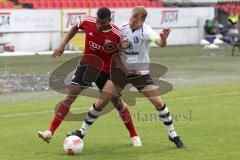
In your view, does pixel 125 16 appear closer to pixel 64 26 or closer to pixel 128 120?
pixel 64 26

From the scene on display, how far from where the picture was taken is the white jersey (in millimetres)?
10023

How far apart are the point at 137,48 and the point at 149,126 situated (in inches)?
109

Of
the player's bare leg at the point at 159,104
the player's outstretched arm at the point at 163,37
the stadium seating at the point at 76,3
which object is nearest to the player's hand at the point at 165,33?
the player's outstretched arm at the point at 163,37

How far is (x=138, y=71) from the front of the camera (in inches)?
401

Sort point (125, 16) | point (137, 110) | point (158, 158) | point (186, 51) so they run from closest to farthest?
point (158, 158)
point (137, 110)
point (186, 51)
point (125, 16)

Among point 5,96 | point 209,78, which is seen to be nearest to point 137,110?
point 5,96

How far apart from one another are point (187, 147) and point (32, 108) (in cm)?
578

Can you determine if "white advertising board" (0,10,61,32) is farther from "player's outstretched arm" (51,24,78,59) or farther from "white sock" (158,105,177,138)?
"white sock" (158,105,177,138)

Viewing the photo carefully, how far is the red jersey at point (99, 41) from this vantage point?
1006 cm

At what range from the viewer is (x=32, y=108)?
15273 mm

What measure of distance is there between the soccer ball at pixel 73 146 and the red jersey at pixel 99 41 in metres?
1.16

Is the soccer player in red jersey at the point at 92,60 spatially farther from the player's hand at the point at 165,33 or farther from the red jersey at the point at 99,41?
the player's hand at the point at 165,33

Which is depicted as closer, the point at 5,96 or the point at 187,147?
the point at 187,147

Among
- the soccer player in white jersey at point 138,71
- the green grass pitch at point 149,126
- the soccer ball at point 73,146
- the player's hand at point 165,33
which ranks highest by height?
the player's hand at point 165,33
